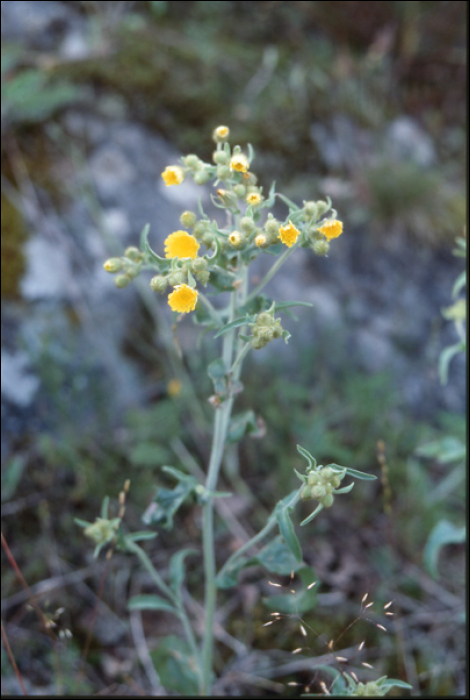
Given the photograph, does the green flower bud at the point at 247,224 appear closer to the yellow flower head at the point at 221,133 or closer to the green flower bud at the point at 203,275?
the green flower bud at the point at 203,275

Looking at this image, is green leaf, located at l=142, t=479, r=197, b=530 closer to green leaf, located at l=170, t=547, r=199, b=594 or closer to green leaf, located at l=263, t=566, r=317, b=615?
green leaf, located at l=170, t=547, r=199, b=594

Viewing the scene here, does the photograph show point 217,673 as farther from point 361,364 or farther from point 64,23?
point 64,23

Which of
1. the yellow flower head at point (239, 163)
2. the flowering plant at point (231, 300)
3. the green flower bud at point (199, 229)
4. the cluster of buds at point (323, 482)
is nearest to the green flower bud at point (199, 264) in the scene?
the flowering plant at point (231, 300)

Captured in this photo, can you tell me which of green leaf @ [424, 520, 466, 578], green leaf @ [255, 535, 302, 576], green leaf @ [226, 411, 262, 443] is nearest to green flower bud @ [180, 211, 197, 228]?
green leaf @ [226, 411, 262, 443]

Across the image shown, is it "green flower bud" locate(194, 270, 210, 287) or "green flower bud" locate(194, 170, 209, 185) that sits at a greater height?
"green flower bud" locate(194, 170, 209, 185)

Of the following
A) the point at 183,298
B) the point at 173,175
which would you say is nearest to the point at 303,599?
the point at 183,298

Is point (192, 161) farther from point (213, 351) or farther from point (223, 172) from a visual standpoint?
point (213, 351)
